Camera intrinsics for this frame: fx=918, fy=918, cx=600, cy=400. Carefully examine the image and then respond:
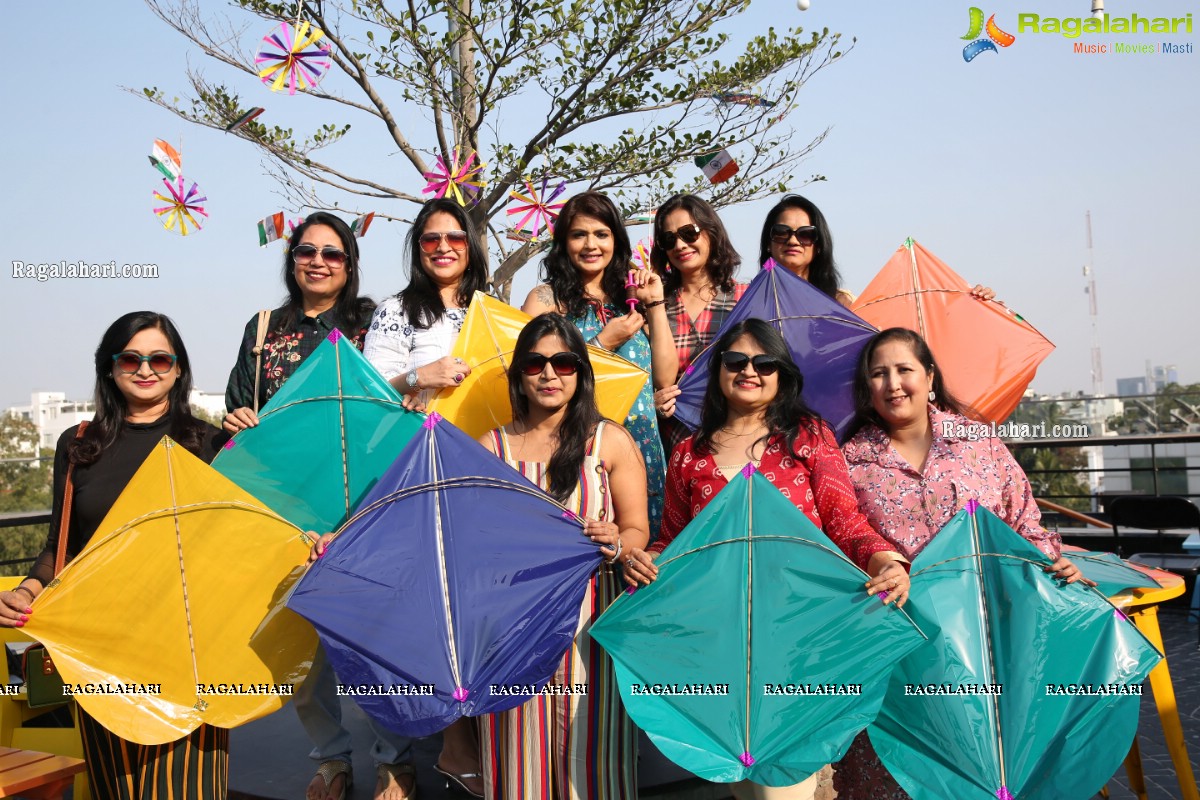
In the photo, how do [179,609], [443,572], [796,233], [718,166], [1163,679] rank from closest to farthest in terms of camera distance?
[443,572] → [179,609] → [1163,679] → [796,233] → [718,166]

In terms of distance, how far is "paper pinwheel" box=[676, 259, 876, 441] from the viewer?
3.69 m

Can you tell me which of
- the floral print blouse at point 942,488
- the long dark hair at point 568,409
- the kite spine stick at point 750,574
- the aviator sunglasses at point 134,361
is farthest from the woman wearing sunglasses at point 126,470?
the floral print blouse at point 942,488

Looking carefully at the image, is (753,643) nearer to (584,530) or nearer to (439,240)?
(584,530)

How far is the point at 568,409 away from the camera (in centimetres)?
309

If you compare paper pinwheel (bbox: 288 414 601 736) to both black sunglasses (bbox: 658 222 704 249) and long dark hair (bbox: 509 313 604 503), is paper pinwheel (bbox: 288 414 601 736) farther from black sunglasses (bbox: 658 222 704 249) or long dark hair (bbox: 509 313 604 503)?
black sunglasses (bbox: 658 222 704 249)

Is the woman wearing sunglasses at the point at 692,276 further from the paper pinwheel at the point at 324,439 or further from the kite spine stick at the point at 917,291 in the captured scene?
the paper pinwheel at the point at 324,439

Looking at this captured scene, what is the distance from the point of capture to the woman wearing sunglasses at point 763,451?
2.87m

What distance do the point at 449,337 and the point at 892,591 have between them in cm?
194

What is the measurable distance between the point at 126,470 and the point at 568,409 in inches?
57.8

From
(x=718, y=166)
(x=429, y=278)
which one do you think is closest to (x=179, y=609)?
Answer: (x=429, y=278)

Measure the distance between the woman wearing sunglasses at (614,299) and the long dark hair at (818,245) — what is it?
0.68 meters

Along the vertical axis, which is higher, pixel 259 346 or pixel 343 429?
pixel 259 346

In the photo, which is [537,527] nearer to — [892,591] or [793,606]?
[793,606]

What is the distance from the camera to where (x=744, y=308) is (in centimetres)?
368
